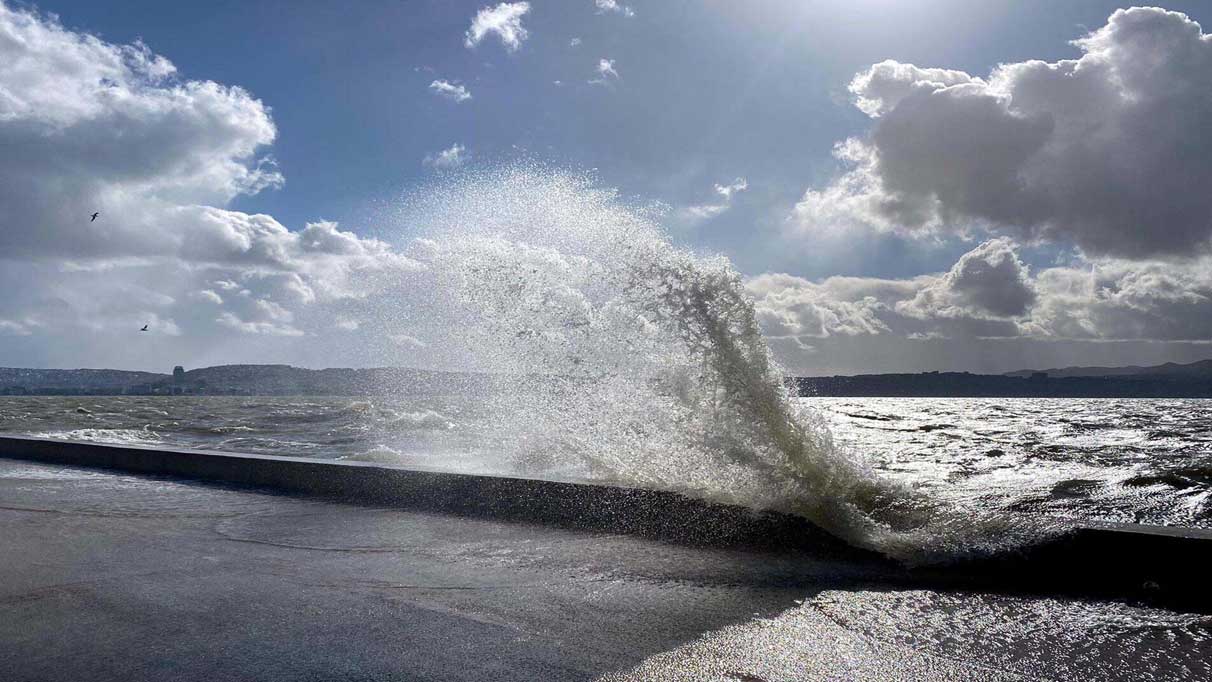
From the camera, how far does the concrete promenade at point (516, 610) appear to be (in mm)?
2422

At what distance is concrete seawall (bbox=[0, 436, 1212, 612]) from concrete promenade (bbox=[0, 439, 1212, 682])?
3cm

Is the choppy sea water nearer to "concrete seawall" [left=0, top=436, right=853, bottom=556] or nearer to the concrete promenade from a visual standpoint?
"concrete seawall" [left=0, top=436, right=853, bottom=556]

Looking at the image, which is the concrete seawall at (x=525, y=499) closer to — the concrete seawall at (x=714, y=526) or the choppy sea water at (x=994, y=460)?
the concrete seawall at (x=714, y=526)

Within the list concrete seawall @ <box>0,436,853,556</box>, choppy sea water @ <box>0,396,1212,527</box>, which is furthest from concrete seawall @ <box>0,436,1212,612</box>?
choppy sea water @ <box>0,396,1212,527</box>

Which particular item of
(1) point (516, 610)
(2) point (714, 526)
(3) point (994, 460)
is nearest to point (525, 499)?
(2) point (714, 526)

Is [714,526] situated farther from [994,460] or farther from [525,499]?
[994,460]

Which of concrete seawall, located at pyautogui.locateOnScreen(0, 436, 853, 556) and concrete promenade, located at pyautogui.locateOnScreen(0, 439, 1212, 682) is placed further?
concrete seawall, located at pyautogui.locateOnScreen(0, 436, 853, 556)

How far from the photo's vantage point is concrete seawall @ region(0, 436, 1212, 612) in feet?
11.0

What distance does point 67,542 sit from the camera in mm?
4359

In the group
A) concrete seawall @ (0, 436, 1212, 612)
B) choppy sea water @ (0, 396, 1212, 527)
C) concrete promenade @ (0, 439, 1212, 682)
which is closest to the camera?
concrete promenade @ (0, 439, 1212, 682)

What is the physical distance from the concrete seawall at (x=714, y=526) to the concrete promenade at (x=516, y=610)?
3 cm

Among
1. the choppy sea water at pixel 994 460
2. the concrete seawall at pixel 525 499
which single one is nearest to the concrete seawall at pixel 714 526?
the concrete seawall at pixel 525 499

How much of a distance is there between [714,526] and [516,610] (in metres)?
1.80

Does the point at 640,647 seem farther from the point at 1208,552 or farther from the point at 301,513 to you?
the point at 301,513
